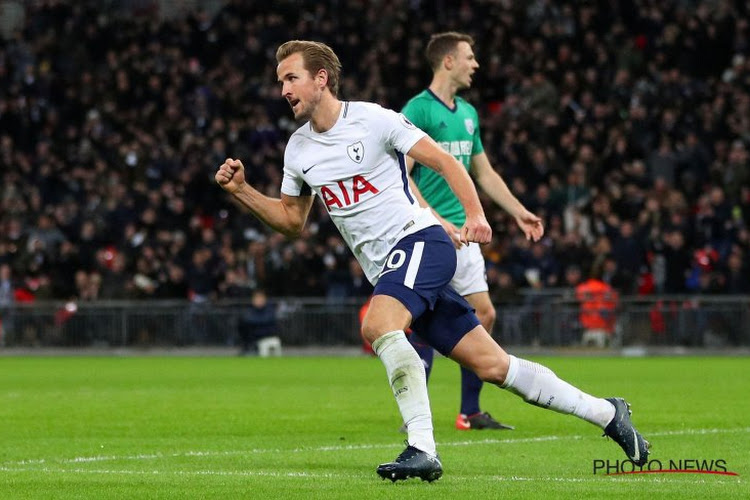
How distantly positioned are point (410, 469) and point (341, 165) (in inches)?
67.5

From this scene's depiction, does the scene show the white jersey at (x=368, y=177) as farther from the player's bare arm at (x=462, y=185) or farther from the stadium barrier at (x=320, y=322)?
the stadium barrier at (x=320, y=322)

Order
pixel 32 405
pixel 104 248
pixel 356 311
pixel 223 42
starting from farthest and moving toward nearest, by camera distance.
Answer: pixel 223 42 < pixel 104 248 < pixel 356 311 < pixel 32 405

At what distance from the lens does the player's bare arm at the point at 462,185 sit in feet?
24.7

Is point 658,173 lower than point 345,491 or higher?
higher

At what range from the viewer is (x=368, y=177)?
7996 millimetres

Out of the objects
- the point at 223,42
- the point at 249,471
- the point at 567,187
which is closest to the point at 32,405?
the point at 249,471

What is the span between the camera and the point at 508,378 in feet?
25.9

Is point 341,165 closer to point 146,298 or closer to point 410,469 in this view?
point 410,469

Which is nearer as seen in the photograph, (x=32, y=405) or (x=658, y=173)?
(x=32, y=405)

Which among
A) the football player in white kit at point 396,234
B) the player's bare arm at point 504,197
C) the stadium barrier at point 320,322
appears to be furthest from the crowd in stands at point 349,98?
the football player in white kit at point 396,234

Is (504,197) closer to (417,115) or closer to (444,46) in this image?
(417,115)

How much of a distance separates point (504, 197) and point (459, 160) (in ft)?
2.63

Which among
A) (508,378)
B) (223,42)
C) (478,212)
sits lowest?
(508,378)

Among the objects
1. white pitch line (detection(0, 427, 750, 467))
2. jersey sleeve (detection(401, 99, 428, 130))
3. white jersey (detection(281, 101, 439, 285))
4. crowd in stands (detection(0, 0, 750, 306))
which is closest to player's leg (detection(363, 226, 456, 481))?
white jersey (detection(281, 101, 439, 285))
